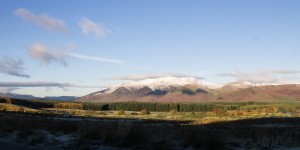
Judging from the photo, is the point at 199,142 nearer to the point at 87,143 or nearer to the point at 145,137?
the point at 145,137

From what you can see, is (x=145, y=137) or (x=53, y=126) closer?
(x=145, y=137)

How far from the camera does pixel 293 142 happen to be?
2016 cm

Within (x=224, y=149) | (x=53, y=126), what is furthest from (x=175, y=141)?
(x=53, y=126)

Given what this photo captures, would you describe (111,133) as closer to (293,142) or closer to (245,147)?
(245,147)

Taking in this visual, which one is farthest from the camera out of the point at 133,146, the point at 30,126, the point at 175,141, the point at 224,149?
the point at 30,126

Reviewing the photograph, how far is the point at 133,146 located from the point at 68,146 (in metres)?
3.13

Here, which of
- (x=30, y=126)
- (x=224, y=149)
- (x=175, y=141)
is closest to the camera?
(x=224, y=149)

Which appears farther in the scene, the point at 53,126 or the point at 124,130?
the point at 53,126

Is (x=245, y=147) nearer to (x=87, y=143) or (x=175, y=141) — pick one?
(x=175, y=141)

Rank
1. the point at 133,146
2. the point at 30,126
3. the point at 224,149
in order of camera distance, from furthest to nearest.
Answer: the point at 30,126 < the point at 133,146 < the point at 224,149

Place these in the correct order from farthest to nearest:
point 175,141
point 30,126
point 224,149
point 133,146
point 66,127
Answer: point 30,126 → point 66,127 → point 175,141 → point 133,146 → point 224,149

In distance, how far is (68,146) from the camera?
19.2m

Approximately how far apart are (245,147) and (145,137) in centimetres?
466

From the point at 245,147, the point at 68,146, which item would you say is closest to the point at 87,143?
the point at 68,146
